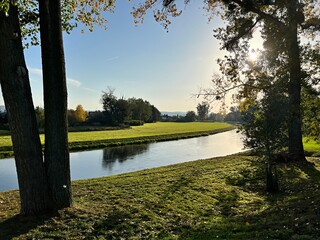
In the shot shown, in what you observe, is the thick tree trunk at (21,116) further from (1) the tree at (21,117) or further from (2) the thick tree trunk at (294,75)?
(2) the thick tree trunk at (294,75)

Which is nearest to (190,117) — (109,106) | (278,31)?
(109,106)

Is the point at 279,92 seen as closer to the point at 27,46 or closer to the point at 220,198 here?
the point at 220,198

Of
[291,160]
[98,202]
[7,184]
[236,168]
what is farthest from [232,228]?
[7,184]

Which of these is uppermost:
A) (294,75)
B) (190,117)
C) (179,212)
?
(294,75)

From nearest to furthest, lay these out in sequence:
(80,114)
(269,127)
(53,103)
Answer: (53,103), (269,127), (80,114)

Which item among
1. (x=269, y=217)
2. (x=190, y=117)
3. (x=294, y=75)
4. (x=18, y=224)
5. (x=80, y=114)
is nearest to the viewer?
(x=18, y=224)

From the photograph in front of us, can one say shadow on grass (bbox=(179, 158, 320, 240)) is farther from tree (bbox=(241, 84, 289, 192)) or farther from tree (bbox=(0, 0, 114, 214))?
tree (bbox=(0, 0, 114, 214))

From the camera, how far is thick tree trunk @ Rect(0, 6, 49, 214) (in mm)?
6324

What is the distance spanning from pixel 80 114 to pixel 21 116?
2788 inches

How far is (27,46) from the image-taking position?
33.1ft

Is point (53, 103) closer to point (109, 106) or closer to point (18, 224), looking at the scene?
point (18, 224)

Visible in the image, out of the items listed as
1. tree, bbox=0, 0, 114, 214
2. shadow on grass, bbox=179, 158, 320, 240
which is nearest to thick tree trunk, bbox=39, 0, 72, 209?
tree, bbox=0, 0, 114, 214

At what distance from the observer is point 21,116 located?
6445 millimetres

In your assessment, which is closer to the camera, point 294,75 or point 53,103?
point 53,103
